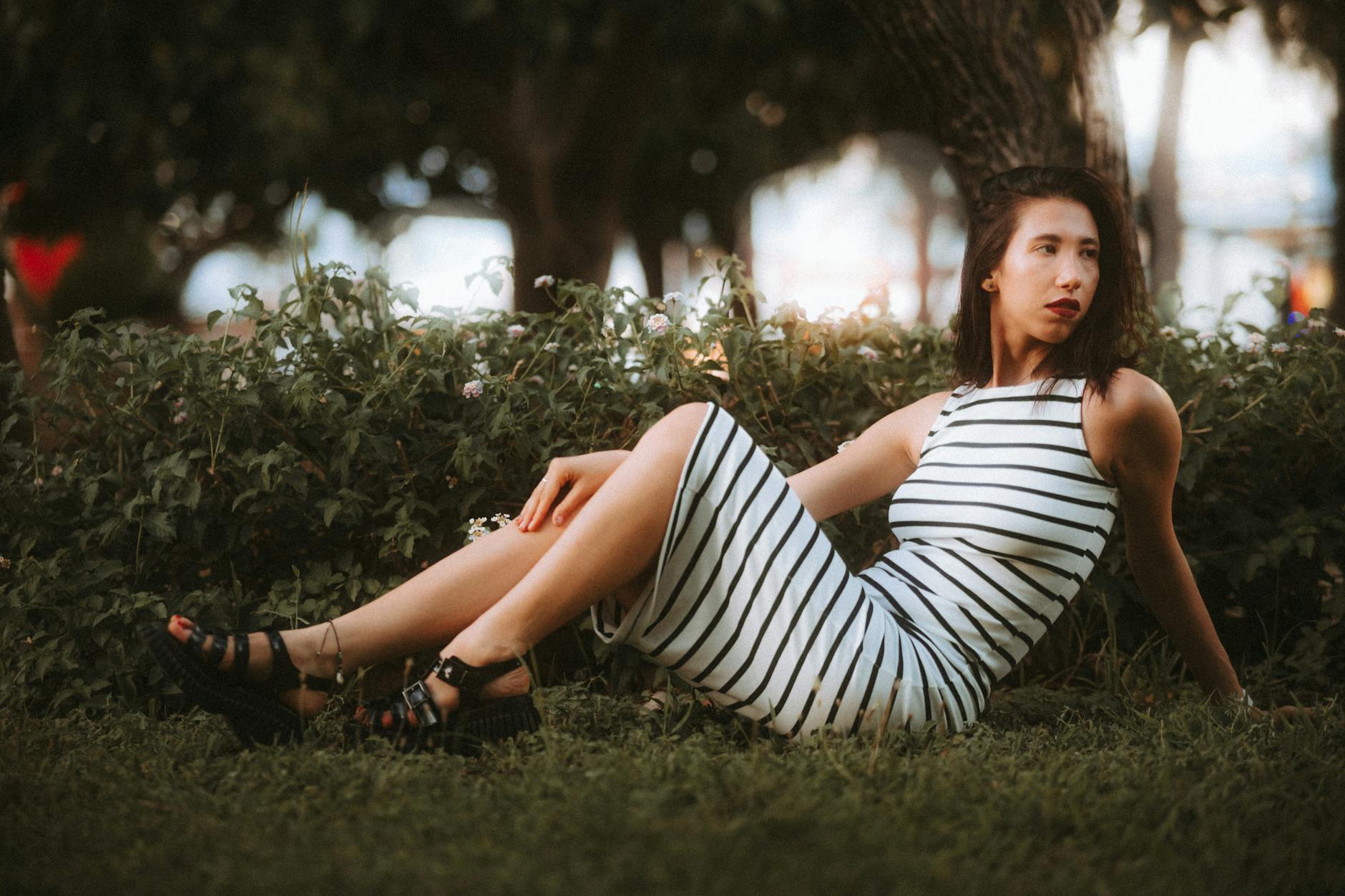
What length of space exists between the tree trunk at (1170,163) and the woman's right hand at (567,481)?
28.2 ft

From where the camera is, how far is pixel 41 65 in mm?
8383

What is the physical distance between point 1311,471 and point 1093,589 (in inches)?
31.4

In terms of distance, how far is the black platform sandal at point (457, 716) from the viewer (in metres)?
2.38

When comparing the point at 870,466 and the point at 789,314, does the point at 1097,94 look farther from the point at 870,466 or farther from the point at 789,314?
the point at 870,466

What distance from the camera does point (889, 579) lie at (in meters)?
2.68

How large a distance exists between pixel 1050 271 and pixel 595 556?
126 cm

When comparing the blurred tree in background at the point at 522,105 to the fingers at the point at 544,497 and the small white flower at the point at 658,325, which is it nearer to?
the small white flower at the point at 658,325

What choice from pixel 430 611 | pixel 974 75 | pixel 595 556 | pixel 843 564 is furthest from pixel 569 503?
pixel 974 75

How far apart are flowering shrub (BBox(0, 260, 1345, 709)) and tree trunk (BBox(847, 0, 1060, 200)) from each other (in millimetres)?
1155

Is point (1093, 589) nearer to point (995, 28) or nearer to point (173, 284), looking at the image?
point (995, 28)

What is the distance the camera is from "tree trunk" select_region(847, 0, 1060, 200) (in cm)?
419

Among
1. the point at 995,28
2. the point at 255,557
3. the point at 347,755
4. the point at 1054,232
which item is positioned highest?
the point at 995,28

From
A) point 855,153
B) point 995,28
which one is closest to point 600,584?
point 995,28

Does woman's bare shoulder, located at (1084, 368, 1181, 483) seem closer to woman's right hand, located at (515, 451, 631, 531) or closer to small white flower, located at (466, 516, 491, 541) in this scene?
woman's right hand, located at (515, 451, 631, 531)
